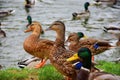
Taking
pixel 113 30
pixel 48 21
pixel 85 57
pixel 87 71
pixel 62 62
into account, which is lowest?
pixel 113 30

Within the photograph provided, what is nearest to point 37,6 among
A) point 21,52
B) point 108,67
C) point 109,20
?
point 109,20

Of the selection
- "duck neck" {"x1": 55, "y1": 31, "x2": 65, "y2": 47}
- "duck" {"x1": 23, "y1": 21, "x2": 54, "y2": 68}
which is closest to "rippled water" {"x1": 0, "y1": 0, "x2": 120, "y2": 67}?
"duck" {"x1": 23, "y1": 21, "x2": 54, "y2": 68}

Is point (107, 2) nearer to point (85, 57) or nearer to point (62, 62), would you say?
point (62, 62)

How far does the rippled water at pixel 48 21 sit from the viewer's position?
634 inches

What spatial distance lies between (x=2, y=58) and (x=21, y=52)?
1134 millimetres

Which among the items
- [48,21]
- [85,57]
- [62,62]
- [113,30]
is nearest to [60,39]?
[62,62]

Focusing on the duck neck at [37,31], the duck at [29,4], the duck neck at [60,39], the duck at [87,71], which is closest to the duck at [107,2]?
the duck at [29,4]

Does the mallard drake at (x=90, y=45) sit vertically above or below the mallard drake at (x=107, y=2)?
above

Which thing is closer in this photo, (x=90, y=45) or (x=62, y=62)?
(x=62, y=62)

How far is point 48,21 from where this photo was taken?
22.8 meters

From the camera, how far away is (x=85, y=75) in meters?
7.04

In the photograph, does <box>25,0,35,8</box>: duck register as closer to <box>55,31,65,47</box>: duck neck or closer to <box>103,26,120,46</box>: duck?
<box>103,26,120,46</box>: duck

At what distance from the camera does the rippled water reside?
16.1 metres

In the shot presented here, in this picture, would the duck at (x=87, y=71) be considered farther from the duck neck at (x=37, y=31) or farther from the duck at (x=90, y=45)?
the duck at (x=90, y=45)
